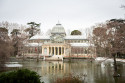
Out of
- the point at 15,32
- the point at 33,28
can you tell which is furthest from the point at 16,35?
the point at 33,28

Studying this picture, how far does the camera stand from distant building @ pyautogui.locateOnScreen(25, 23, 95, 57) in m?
56.9

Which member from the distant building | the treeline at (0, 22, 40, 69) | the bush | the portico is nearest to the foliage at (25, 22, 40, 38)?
the treeline at (0, 22, 40, 69)

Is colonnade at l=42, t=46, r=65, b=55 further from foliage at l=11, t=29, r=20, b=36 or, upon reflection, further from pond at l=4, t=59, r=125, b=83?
pond at l=4, t=59, r=125, b=83

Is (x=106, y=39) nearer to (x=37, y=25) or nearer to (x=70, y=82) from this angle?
(x=70, y=82)

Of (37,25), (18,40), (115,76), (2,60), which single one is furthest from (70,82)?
(37,25)

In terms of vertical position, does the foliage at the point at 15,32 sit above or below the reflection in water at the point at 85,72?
above

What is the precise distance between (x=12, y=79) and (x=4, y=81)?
1.51 ft

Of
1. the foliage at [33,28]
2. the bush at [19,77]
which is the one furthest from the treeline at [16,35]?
the bush at [19,77]

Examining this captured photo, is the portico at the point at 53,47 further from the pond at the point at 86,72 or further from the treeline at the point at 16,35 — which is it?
the pond at the point at 86,72

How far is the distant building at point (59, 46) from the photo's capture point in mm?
56875

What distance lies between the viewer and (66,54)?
186 feet

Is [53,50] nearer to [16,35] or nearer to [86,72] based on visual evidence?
[16,35]

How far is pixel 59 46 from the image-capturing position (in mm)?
57219

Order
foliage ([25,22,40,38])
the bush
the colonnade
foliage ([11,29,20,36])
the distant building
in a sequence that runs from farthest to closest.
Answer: foliage ([25,22,40,38])
foliage ([11,29,20,36])
the distant building
the colonnade
the bush
